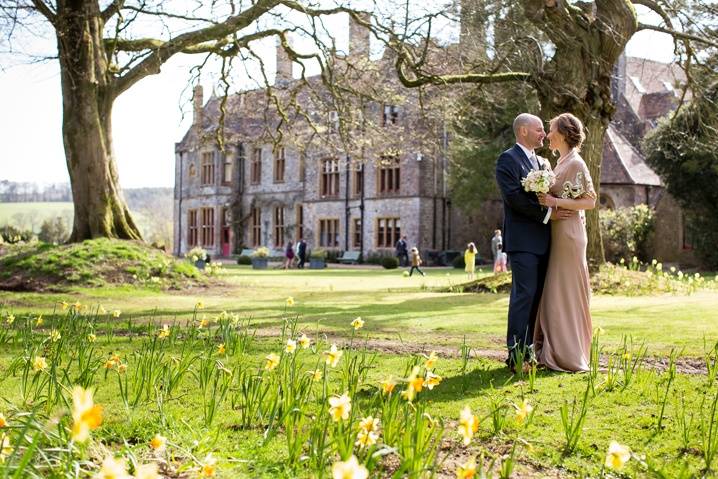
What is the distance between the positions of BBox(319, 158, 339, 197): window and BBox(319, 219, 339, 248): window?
1452 millimetres

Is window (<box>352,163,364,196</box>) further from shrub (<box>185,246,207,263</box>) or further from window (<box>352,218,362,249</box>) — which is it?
shrub (<box>185,246,207,263</box>)

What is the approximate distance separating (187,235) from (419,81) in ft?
123

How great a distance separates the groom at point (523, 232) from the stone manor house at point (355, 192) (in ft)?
79.0

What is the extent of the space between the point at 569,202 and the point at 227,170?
43.1m

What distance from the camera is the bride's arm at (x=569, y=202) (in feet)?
17.9

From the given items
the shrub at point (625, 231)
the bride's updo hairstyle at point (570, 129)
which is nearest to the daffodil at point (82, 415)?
the bride's updo hairstyle at point (570, 129)

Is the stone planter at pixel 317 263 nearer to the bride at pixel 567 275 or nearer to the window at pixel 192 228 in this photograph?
the window at pixel 192 228

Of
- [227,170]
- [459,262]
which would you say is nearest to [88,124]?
[459,262]

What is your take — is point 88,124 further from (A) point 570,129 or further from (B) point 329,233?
(B) point 329,233

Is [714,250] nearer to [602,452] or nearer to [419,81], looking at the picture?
[419,81]

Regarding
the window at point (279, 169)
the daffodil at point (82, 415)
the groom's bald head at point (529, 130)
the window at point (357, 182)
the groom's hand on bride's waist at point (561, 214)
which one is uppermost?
the window at point (279, 169)

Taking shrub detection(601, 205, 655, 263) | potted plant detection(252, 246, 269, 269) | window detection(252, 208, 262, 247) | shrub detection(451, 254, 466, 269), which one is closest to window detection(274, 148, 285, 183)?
window detection(252, 208, 262, 247)

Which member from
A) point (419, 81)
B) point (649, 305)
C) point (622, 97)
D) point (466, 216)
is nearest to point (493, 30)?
point (419, 81)

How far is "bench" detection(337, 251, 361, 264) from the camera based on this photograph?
125 ft
